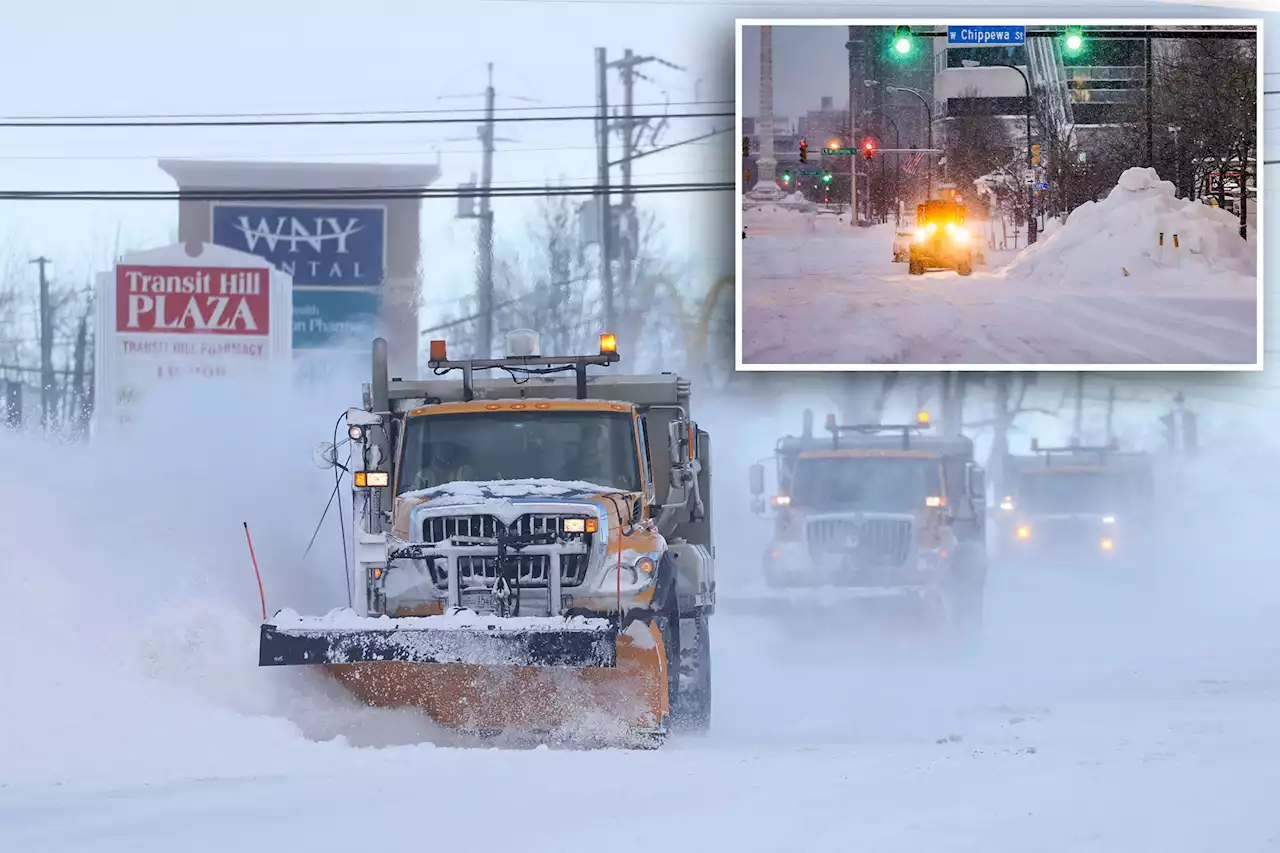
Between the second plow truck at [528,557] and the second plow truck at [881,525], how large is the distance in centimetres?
531

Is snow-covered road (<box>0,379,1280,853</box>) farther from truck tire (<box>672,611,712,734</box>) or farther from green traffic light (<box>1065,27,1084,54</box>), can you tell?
green traffic light (<box>1065,27,1084,54</box>)

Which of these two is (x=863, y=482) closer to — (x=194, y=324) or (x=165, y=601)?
(x=165, y=601)

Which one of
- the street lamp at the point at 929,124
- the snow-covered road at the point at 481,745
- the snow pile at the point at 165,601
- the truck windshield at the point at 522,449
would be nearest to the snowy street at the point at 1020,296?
the street lamp at the point at 929,124

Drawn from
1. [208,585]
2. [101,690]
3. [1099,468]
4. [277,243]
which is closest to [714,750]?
[101,690]

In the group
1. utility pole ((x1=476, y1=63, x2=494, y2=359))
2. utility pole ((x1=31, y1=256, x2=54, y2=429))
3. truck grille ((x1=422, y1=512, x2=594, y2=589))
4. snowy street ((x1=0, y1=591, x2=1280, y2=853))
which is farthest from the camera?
utility pole ((x1=31, y1=256, x2=54, y2=429))

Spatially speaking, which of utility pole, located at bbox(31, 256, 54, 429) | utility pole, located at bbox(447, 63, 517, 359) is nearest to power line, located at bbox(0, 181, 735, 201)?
utility pole, located at bbox(447, 63, 517, 359)

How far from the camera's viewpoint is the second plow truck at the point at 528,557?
10344 millimetres

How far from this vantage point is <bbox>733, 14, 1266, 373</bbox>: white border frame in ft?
67.4

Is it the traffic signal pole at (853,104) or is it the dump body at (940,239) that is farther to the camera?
the dump body at (940,239)

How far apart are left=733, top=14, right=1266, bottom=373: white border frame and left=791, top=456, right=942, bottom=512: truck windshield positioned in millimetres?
1431

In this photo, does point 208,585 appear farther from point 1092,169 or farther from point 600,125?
point 600,125

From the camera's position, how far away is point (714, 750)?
1077 cm

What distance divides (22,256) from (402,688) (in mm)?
29437

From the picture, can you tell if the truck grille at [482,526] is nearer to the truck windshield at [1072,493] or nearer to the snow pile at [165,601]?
the snow pile at [165,601]
